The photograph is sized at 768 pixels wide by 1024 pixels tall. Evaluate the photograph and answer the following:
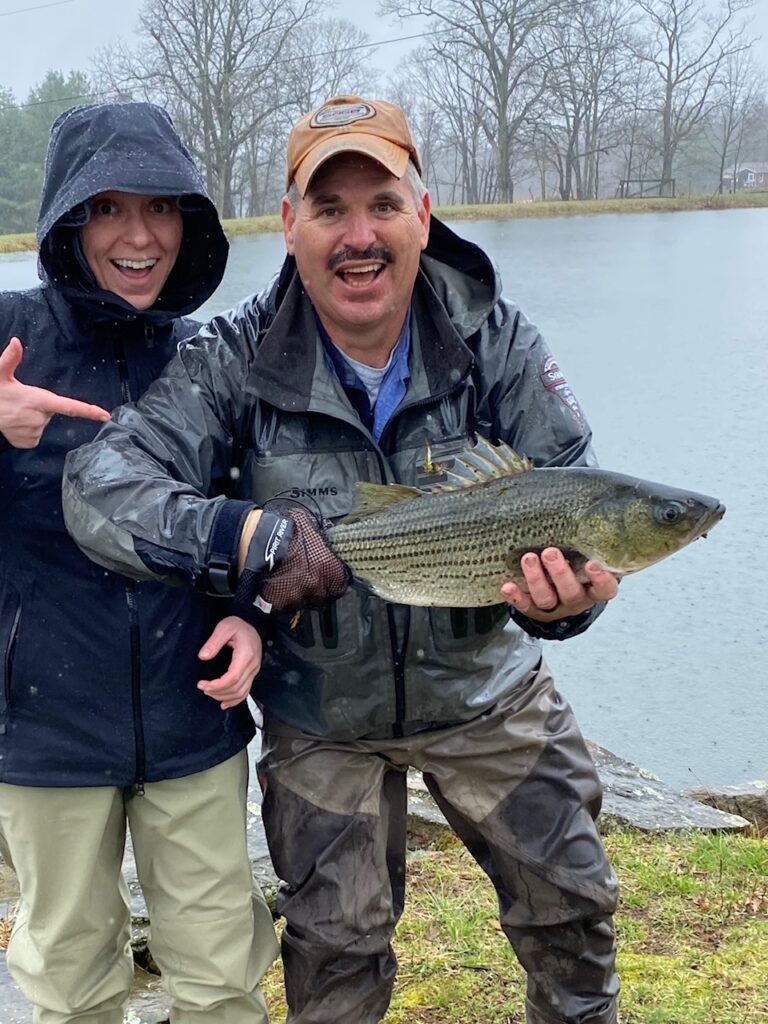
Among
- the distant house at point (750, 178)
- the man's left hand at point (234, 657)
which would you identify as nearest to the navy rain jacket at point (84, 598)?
the man's left hand at point (234, 657)

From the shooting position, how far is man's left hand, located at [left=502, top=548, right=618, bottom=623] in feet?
8.40

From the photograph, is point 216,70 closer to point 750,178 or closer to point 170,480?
point 170,480

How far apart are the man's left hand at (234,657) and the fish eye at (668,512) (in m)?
1.03

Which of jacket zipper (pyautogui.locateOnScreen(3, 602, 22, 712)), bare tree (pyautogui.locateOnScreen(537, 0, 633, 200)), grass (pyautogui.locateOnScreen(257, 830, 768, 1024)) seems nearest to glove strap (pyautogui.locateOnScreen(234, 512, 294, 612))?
jacket zipper (pyautogui.locateOnScreen(3, 602, 22, 712))

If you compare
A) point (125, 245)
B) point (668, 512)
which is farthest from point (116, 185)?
point (668, 512)

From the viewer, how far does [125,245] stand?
288 cm

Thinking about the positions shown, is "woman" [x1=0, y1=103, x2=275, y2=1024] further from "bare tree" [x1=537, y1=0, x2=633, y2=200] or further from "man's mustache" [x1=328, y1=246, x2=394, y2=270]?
"bare tree" [x1=537, y1=0, x2=633, y2=200]

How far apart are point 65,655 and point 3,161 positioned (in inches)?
1580

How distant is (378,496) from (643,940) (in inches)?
75.2

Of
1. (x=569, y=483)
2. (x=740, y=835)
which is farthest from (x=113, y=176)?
(x=740, y=835)

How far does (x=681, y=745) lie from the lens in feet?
18.6

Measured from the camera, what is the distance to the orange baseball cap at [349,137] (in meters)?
2.80

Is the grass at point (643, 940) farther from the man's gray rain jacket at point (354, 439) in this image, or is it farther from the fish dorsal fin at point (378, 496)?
the fish dorsal fin at point (378, 496)

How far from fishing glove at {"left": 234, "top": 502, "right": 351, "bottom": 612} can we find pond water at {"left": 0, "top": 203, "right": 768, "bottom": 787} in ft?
11.9
